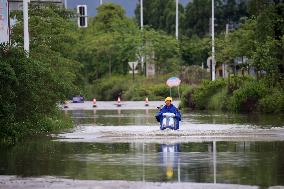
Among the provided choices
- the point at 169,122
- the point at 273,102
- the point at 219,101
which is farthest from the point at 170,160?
the point at 219,101

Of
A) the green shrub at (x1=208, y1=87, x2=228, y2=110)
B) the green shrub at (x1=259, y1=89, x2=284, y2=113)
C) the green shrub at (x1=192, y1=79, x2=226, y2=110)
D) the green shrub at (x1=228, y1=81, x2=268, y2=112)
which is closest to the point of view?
the green shrub at (x1=259, y1=89, x2=284, y2=113)

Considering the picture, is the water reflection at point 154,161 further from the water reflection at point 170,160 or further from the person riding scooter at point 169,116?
the person riding scooter at point 169,116

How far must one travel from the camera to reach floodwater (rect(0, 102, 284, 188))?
17.0 meters

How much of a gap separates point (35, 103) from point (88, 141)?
2.36m

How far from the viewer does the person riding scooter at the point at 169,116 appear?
31953 millimetres

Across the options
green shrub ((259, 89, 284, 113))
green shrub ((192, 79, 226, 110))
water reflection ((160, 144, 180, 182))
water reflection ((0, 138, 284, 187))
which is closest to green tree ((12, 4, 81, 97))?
green shrub ((259, 89, 284, 113))

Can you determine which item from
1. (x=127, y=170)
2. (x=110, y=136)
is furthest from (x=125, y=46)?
(x=127, y=170)

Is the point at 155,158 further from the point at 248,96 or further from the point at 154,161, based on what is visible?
the point at 248,96

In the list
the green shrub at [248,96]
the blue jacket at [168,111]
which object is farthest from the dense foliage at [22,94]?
the green shrub at [248,96]

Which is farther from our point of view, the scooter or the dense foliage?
the scooter

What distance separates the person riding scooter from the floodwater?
0.48m

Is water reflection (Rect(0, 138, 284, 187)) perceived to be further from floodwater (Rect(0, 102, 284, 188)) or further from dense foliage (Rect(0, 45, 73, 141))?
dense foliage (Rect(0, 45, 73, 141))

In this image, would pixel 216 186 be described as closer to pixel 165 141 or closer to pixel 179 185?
pixel 179 185

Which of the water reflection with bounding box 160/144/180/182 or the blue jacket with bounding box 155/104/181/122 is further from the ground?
the blue jacket with bounding box 155/104/181/122
